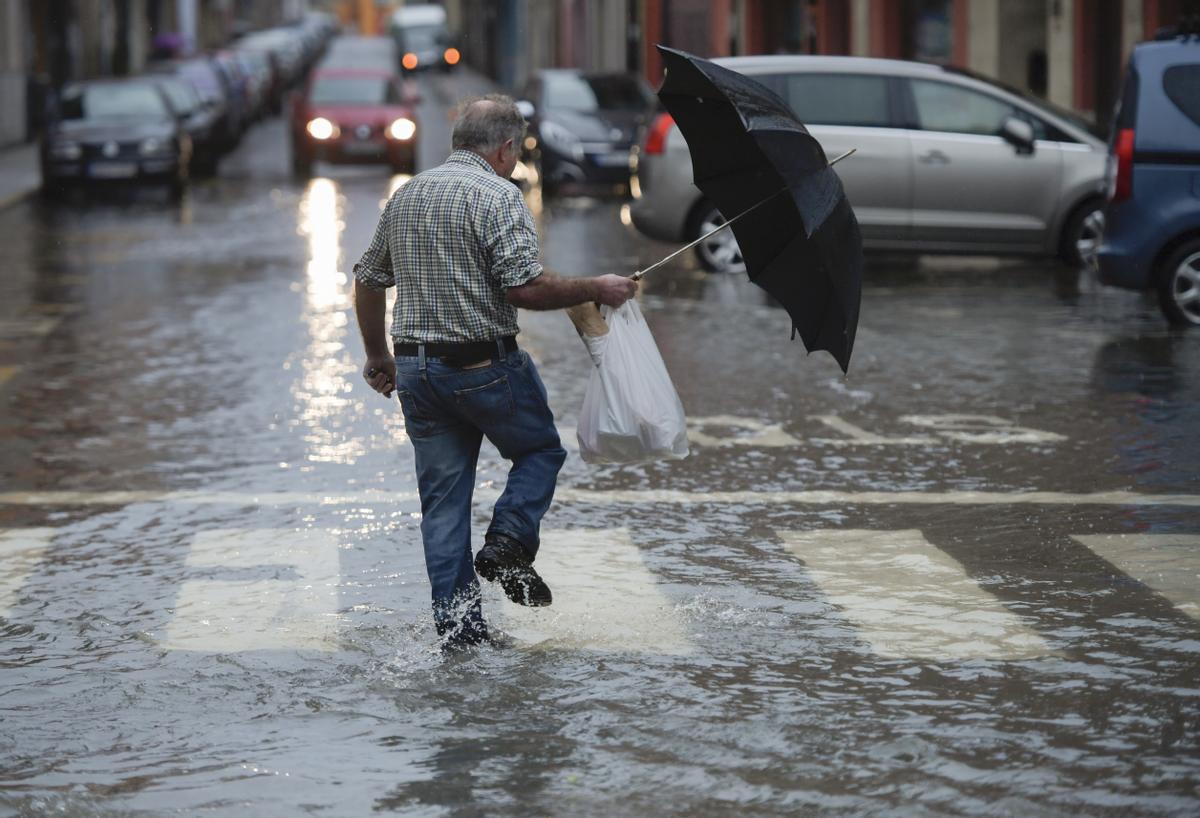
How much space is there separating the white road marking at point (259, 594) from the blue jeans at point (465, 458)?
1.44ft

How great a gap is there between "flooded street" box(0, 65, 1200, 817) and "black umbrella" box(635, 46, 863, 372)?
96cm

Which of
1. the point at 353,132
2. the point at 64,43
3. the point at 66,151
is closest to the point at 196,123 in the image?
the point at 353,132

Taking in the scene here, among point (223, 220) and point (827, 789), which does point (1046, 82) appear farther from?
point (827, 789)

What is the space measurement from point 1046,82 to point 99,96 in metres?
13.0

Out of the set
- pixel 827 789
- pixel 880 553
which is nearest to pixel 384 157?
pixel 880 553

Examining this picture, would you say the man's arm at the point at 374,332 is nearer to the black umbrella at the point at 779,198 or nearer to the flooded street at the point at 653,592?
the flooded street at the point at 653,592

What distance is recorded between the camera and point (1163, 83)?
13.6 m

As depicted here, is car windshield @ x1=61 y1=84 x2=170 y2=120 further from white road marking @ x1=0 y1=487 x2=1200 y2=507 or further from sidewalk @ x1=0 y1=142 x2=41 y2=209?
white road marking @ x1=0 y1=487 x2=1200 y2=507

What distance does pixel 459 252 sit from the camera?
6250mm

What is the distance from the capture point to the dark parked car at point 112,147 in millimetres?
29156

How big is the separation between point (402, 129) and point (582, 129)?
5.28 metres

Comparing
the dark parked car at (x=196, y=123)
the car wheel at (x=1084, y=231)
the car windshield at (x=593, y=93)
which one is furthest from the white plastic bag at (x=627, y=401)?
the dark parked car at (x=196, y=123)

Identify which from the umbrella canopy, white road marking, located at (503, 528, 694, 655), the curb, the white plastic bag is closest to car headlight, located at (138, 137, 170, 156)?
the curb

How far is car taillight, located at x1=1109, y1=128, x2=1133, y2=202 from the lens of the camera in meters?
13.7
